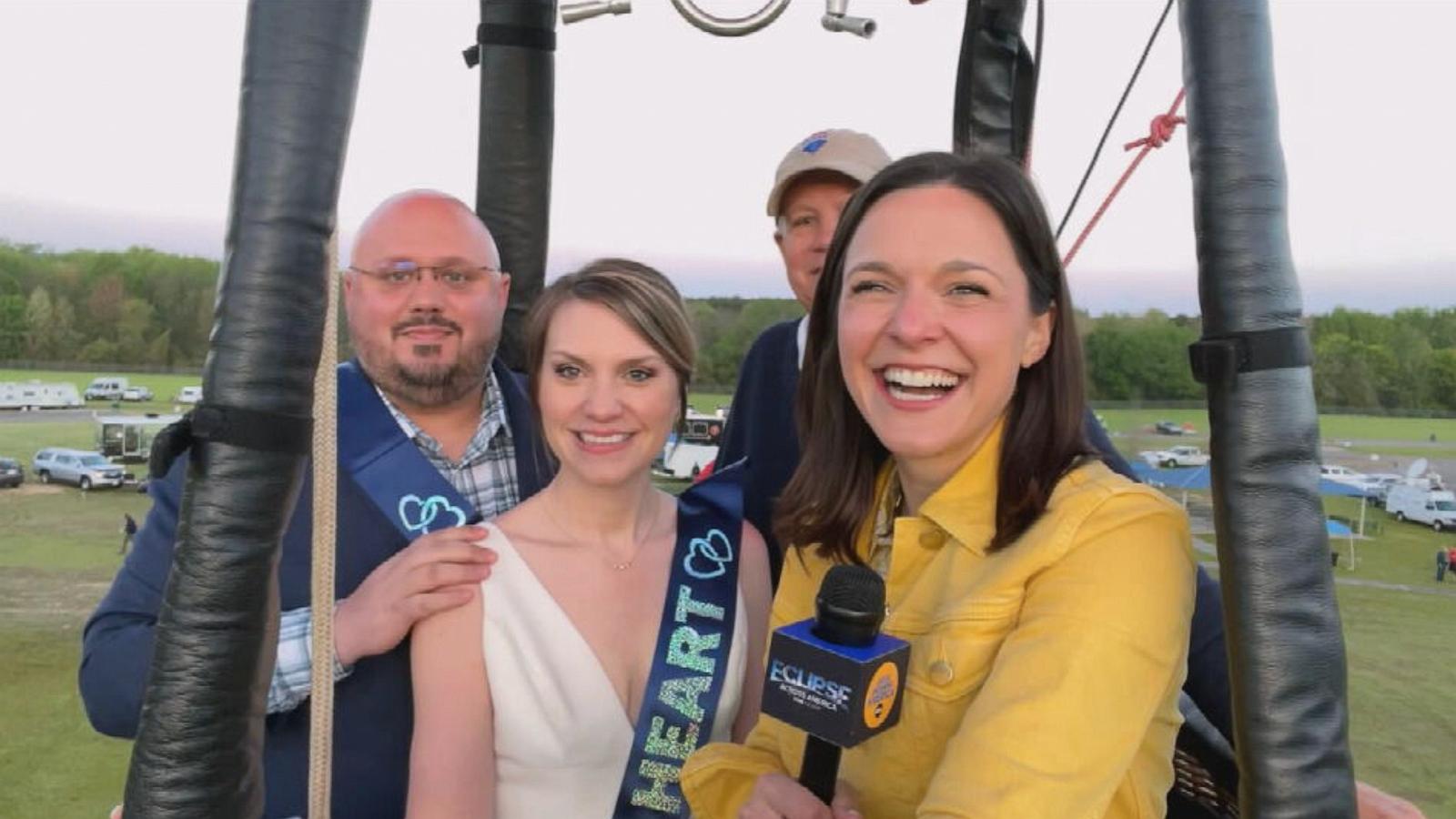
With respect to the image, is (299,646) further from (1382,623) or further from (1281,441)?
(1382,623)

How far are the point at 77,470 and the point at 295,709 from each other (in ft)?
45.8

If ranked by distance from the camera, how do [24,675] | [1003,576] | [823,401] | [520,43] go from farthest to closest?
1. [24,675]
2. [520,43]
3. [823,401]
4. [1003,576]

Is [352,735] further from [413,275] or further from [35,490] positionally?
[35,490]

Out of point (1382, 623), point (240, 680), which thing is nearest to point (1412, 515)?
point (1382, 623)

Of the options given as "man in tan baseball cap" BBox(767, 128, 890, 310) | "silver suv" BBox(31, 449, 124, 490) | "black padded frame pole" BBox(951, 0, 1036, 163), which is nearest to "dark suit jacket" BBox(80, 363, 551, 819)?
"man in tan baseball cap" BBox(767, 128, 890, 310)

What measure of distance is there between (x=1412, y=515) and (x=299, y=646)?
53.1ft

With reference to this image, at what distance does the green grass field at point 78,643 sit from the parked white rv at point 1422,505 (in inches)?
7.6

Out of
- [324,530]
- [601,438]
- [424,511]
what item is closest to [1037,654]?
[324,530]

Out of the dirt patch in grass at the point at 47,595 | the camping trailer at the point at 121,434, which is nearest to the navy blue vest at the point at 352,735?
the camping trailer at the point at 121,434

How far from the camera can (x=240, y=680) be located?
0.99 metres

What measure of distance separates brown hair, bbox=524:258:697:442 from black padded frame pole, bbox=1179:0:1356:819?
950mm

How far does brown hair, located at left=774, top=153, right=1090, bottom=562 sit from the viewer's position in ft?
3.98

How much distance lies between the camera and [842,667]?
99cm

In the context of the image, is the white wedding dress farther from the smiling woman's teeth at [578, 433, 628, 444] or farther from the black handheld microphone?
the black handheld microphone
